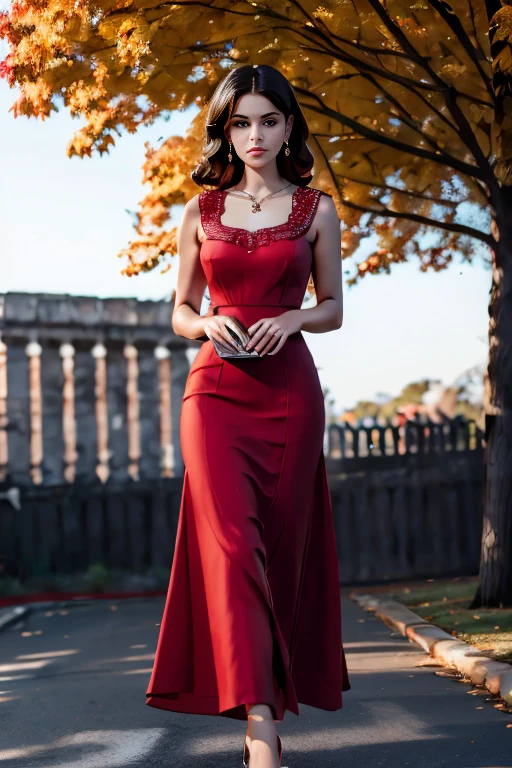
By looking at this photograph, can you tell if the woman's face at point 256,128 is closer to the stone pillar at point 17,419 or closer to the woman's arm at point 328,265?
the woman's arm at point 328,265

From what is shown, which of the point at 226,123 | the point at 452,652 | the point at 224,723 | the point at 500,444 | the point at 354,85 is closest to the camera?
the point at 226,123

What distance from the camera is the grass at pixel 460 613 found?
5.82 metres

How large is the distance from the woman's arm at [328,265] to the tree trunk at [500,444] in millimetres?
3917

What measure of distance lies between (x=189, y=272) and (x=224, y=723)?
6.23 ft

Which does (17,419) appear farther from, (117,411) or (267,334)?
(267,334)

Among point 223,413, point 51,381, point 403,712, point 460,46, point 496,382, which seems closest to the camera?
point 223,413

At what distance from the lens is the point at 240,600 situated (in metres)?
3.24

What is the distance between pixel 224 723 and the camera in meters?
4.32

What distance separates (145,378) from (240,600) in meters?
9.03

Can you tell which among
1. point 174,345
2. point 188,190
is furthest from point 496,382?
point 174,345

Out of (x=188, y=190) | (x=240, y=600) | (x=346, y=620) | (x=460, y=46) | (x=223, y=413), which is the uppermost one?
(x=460, y=46)

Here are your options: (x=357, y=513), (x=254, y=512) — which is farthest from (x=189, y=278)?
(x=357, y=513)

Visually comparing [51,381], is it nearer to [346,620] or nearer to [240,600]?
[346,620]

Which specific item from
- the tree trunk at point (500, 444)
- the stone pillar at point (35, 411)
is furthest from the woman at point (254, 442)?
the stone pillar at point (35, 411)
